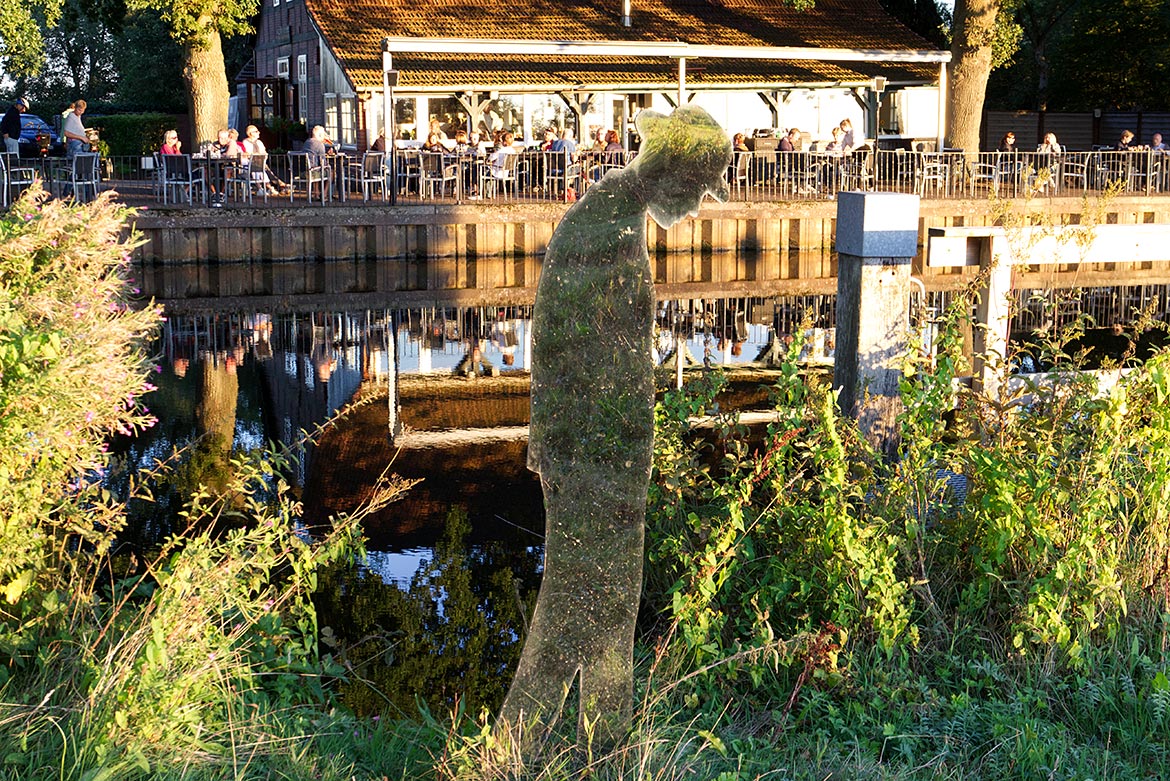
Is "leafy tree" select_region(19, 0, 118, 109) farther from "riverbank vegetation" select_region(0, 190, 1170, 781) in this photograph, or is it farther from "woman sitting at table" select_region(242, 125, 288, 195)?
"riverbank vegetation" select_region(0, 190, 1170, 781)

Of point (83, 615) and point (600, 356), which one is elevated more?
point (600, 356)

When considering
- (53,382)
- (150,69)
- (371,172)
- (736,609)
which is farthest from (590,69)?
(53,382)

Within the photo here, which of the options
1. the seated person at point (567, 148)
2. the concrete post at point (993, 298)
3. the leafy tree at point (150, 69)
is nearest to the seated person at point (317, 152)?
the seated person at point (567, 148)

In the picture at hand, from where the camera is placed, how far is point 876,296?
28.6 feet

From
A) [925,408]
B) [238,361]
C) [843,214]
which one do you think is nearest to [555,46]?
[238,361]

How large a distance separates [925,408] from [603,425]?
239cm

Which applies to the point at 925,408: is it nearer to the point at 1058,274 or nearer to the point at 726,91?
the point at 1058,274

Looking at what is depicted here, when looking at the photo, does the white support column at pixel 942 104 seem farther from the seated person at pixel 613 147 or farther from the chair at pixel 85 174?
the chair at pixel 85 174

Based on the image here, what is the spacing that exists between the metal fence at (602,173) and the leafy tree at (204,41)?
5.50 ft

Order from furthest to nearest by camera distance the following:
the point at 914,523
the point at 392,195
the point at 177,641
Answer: the point at 392,195, the point at 914,523, the point at 177,641

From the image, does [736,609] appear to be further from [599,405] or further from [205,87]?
[205,87]

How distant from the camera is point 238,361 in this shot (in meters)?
14.6

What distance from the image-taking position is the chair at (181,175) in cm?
2125

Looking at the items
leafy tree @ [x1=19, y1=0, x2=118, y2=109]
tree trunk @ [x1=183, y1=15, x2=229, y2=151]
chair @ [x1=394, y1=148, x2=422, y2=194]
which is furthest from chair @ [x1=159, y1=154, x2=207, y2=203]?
leafy tree @ [x1=19, y1=0, x2=118, y2=109]
